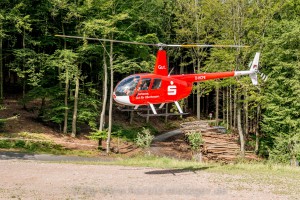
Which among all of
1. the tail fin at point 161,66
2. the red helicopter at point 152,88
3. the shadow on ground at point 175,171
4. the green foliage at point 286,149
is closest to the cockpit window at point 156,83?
the red helicopter at point 152,88

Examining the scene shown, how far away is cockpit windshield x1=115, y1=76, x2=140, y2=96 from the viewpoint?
58.5 ft

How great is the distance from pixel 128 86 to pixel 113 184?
4.85 metres

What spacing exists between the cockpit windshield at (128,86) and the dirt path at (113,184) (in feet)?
14.6

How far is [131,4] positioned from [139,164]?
51.2 ft

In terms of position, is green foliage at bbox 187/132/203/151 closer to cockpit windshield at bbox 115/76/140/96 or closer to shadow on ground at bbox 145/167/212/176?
shadow on ground at bbox 145/167/212/176

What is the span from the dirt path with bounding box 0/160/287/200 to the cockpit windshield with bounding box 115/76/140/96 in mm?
4452

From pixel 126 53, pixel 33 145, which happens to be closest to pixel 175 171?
pixel 33 145

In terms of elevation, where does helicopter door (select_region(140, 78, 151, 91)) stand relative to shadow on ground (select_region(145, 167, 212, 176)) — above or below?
above

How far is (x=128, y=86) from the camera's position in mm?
17906

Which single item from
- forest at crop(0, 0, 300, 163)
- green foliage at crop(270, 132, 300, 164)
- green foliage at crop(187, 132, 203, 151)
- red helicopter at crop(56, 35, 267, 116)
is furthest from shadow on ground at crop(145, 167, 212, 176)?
green foliage at crop(270, 132, 300, 164)

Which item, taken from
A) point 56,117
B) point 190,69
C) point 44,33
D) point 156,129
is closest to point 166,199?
point 56,117

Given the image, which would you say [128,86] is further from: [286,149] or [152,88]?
[286,149]

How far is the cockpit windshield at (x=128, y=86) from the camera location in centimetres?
1784

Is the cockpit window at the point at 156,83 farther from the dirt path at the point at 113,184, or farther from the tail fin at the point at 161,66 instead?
the dirt path at the point at 113,184
